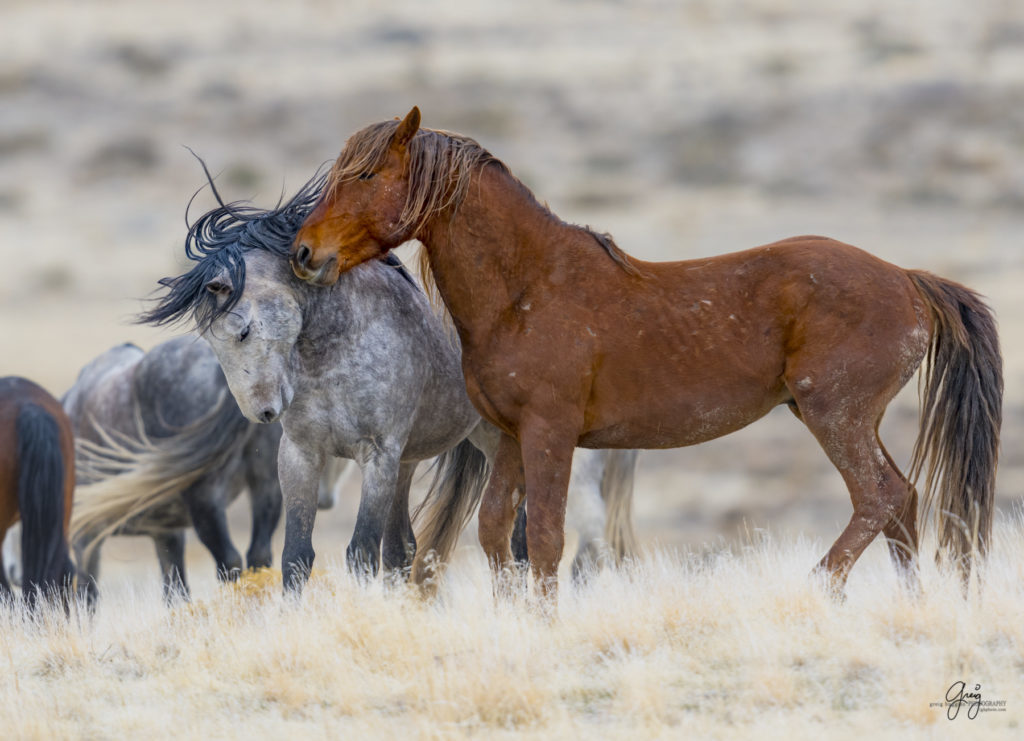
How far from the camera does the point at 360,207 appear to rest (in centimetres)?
536

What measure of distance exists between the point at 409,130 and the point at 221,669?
2325mm

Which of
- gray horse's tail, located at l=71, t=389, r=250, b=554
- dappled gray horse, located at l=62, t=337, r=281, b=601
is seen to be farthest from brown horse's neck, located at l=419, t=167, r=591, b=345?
gray horse's tail, located at l=71, t=389, r=250, b=554

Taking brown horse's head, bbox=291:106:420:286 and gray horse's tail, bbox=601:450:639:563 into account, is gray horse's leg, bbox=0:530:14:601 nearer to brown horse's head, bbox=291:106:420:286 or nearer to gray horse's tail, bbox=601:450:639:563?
brown horse's head, bbox=291:106:420:286

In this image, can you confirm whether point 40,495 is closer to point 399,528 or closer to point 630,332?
point 399,528

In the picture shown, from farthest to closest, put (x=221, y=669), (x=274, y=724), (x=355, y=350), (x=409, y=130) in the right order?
1. (x=355, y=350)
2. (x=409, y=130)
3. (x=221, y=669)
4. (x=274, y=724)

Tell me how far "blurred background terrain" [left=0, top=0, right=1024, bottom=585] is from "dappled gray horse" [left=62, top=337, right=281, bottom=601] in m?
12.2

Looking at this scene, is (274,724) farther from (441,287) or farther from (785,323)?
(785,323)

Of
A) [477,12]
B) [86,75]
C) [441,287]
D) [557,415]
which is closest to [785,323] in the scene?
[557,415]

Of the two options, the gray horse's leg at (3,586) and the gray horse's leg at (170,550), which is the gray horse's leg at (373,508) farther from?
the gray horse's leg at (170,550)

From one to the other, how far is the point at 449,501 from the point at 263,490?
277 cm

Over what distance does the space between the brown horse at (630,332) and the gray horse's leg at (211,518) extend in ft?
13.3

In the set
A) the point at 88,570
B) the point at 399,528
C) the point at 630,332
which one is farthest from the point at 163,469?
the point at 630,332

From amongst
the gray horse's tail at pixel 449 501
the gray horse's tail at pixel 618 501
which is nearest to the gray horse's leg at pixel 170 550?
the gray horse's tail at pixel 618 501

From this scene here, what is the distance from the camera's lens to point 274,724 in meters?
4.39
